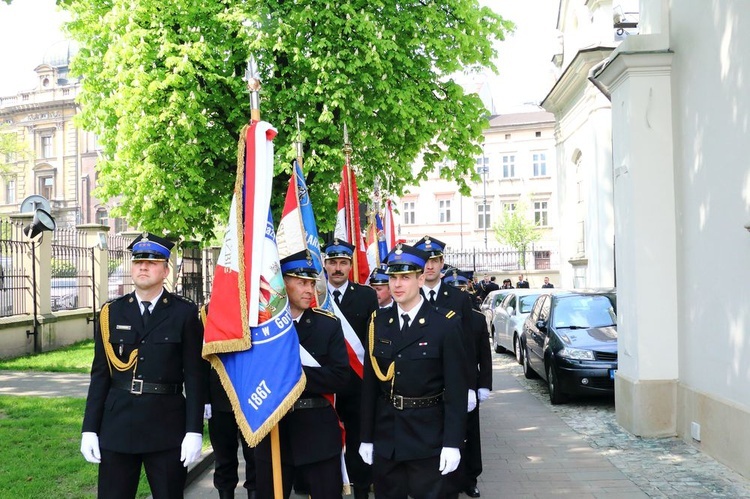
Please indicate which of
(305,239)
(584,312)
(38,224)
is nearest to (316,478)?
(305,239)

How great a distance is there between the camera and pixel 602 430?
9695 millimetres

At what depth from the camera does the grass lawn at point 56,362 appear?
14.8 meters

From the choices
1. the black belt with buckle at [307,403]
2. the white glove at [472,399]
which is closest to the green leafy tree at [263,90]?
the white glove at [472,399]

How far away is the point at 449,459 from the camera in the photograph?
4488 mm

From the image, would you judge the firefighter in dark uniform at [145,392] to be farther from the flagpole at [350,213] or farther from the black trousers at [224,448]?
the flagpole at [350,213]

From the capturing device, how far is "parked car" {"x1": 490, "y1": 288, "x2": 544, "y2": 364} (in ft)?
58.4

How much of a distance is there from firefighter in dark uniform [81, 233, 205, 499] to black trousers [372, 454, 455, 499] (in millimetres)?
1159

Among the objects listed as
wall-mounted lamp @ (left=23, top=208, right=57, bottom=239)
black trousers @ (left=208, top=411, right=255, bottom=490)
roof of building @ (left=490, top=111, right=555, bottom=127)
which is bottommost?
black trousers @ (left=208, top=411, right=255, bottom=490)

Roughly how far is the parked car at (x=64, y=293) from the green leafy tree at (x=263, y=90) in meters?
4.38

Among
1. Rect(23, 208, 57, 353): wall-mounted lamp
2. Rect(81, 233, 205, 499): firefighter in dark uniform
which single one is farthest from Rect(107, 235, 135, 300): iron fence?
Rect(81, 233, 205, 499): firefighter in dark uniform

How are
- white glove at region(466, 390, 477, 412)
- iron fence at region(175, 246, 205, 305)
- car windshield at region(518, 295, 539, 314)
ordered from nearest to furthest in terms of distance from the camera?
white glove at region(466, 390, 477, 412), car windshield at region(518, 295, 539, 314), iron fence at region(175, 246, 205, 305)

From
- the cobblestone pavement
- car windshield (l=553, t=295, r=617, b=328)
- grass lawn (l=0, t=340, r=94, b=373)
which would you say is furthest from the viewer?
grass lawn (l=0, t=340, r=94, b=373)

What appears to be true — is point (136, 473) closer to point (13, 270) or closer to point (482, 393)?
point (482, 393)

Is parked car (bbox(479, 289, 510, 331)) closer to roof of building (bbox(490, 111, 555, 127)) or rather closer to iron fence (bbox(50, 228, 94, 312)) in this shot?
iron fence (bbox(50, 228, 94, 312))
